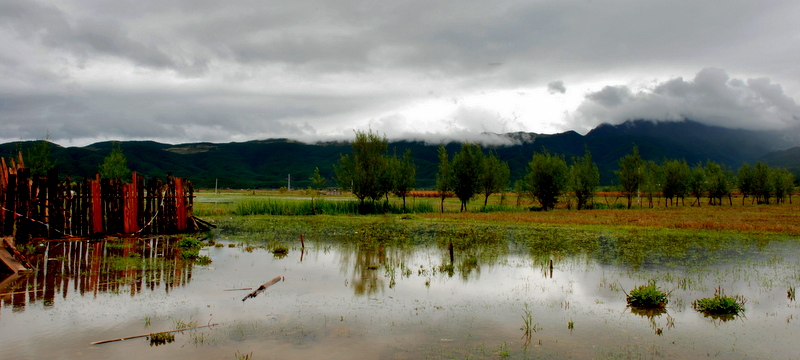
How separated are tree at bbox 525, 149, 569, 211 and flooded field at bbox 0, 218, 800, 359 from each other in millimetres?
32592

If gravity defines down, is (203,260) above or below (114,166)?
below

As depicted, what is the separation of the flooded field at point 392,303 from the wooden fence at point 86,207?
1.24m

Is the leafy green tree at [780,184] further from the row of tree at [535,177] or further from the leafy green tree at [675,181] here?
the leafy green tree at [675,181]

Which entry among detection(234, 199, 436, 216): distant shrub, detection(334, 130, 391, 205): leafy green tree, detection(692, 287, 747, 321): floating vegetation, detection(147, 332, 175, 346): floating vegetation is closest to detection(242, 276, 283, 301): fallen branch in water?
detection(147, 332, 175, 346): floating vegetation

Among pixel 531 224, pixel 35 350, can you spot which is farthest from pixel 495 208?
pixel 35 350

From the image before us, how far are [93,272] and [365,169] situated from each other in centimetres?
2846

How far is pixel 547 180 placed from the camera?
49875mm

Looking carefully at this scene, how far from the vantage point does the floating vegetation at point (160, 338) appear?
6.67 meters

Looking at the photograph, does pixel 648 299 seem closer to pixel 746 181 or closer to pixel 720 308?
pixel 720 308

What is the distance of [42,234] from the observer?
55.1ft

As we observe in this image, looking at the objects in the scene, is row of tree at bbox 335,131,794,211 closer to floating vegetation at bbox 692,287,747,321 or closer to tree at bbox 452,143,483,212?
tree at bbox 452,143,483,212

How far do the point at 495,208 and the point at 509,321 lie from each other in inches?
1516

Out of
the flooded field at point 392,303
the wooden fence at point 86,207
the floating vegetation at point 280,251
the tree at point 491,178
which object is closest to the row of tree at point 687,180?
the tree at point 491,178

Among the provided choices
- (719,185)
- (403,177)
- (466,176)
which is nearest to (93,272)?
(403,177)
